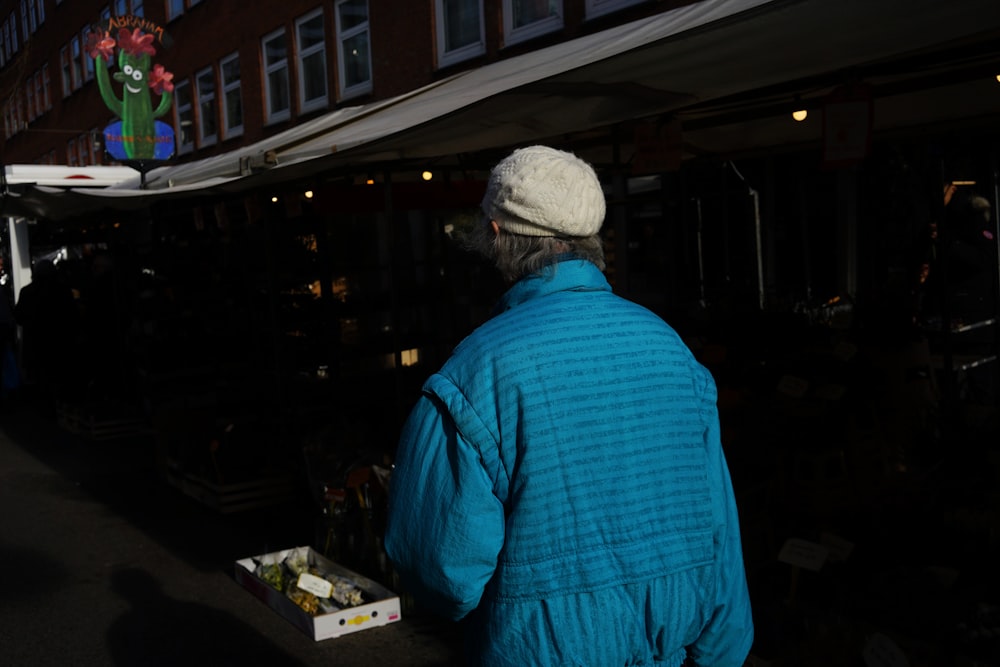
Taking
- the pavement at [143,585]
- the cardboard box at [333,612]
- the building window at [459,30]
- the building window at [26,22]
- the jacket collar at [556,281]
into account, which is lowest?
the pavement at [143,585]

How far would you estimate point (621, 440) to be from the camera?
5.97 feet

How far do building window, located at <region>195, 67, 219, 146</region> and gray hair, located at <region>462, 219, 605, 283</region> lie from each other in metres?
19.6

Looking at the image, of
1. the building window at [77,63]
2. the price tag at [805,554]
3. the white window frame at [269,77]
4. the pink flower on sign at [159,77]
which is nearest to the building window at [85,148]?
the building window at [77,63]

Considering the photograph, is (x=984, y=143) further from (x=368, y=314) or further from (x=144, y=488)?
(x=144, y=488)

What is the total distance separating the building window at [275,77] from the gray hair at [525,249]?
16354 millimetres

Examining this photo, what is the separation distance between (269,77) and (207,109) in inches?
143

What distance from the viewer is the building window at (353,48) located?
14938mm

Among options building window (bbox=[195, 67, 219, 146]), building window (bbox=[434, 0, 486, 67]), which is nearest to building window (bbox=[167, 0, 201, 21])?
building window (bbox=[195, 67, 219, 146])

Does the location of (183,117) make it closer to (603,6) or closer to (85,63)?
(85,63)

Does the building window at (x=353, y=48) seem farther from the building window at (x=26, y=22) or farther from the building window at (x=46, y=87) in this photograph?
the building window at (x=26, y=22)

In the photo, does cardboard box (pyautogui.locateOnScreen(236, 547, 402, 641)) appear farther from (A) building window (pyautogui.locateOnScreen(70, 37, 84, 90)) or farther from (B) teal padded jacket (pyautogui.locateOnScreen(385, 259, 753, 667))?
(A) building window (pyautogui.locateOnScreen(70, 37, 84, 90))

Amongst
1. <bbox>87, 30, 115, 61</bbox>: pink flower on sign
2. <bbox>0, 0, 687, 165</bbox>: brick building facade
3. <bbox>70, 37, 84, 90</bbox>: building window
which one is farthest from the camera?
<bbox>70, 37, 84, 90</bbox>: building window

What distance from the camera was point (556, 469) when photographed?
1779 mm

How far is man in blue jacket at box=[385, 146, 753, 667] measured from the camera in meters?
1.77
